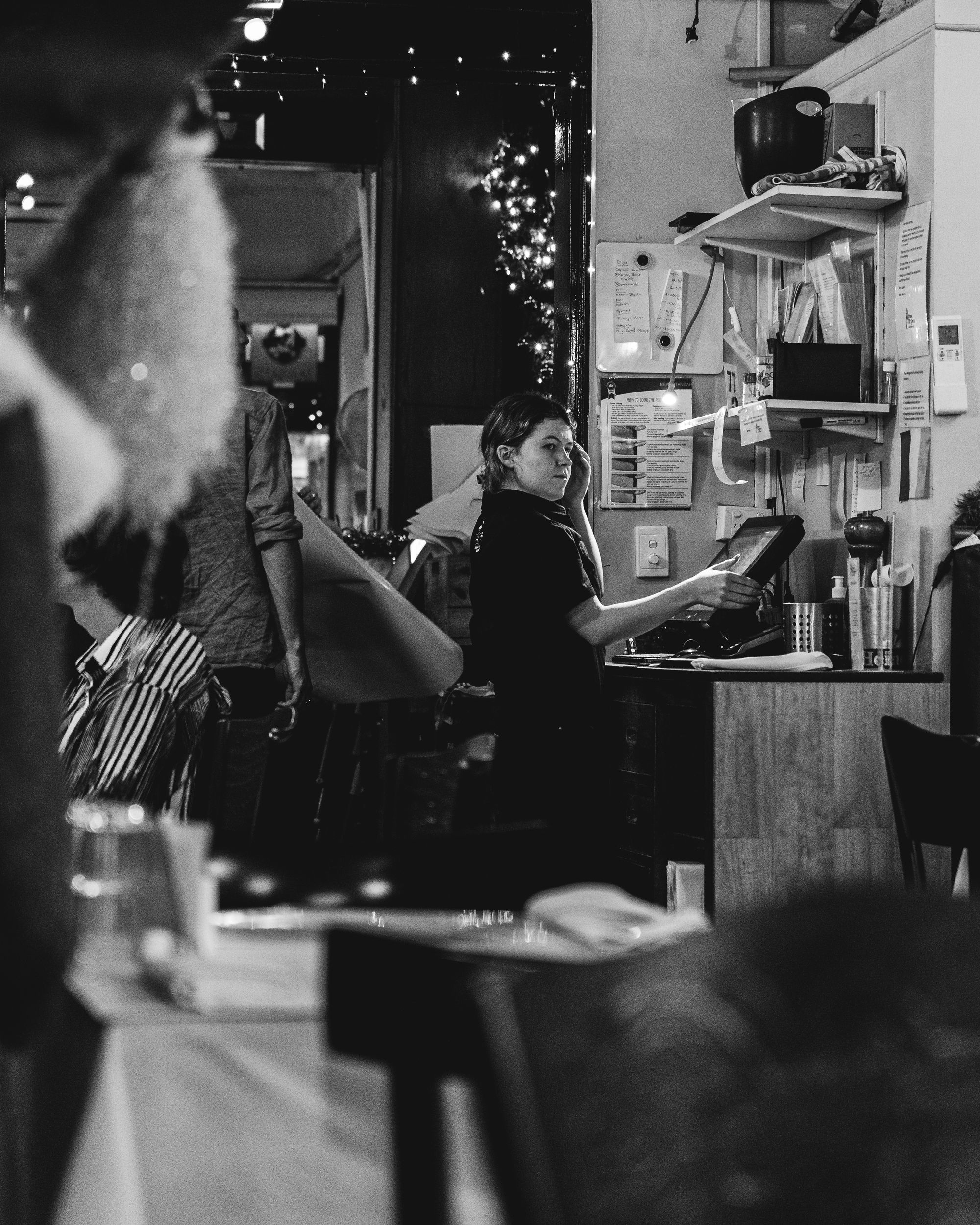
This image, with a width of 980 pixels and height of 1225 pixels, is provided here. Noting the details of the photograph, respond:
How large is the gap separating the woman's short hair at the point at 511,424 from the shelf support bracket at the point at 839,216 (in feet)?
3.24

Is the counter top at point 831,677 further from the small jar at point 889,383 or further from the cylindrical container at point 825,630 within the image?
the small jar at point 889,383

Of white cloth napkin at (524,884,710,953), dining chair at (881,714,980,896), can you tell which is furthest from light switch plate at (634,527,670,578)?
white cloth napkin at (524,884,710,953)

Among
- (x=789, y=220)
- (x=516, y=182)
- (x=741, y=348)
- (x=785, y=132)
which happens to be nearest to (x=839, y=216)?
(x=789, y=220)

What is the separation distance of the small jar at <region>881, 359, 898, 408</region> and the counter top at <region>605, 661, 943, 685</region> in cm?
75

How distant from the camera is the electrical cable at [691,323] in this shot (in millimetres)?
4480

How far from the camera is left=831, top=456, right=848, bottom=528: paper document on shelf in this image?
4.06 m

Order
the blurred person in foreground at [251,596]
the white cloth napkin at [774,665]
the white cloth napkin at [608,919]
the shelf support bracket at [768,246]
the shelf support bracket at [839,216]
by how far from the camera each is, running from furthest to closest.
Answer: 1. the shelf support bracket at [768,246]
2. the shelf support bracket at [839,216]
3. the white cloth napkin at [774,665]
4. the blurred person in foreground at [251,596]
5. the white cloth napkin at [608,919]

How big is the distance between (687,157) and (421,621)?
103 inches

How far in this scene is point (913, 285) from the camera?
365cm

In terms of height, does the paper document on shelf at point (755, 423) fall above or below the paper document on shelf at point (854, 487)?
above

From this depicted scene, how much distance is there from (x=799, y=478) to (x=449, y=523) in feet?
3.68

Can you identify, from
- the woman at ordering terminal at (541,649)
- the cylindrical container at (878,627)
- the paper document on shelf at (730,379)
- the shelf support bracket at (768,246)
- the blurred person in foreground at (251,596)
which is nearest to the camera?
the blurred person in foreground at (251,596)

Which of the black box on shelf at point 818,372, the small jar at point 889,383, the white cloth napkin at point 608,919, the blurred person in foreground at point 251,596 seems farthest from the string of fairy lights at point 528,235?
the white cloth napkin at point 608,919

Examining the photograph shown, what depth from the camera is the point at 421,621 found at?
2402 millimetres
